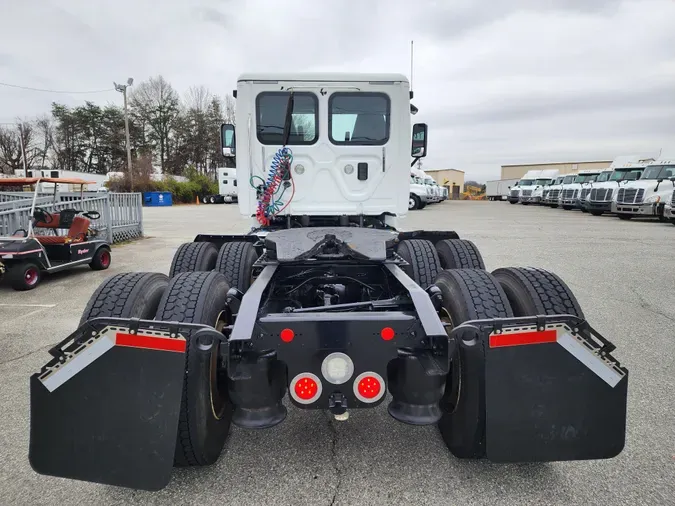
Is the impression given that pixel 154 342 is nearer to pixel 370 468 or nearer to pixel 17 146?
pixel 370 468

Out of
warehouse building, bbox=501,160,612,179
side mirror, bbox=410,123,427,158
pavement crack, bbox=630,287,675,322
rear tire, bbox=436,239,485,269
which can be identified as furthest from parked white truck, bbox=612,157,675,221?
warehouse building, bbox=501,160,612,179

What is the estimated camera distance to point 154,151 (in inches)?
1933

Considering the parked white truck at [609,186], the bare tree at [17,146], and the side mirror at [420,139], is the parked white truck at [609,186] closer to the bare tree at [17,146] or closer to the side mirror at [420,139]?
the side mirror at [420,139]

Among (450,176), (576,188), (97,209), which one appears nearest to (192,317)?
(97,209)

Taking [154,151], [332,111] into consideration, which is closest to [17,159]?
[154,151]

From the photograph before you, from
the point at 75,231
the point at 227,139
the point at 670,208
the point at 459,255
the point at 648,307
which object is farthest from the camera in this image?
the point at 670,208

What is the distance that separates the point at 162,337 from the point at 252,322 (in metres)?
0.39

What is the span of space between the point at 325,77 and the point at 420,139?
1.28m

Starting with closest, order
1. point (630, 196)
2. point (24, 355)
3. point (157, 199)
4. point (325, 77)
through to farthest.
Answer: point (24, 355), point (325, 77), point (630, 196), point (157, 199)

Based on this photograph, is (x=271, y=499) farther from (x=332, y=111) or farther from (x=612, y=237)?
(x=612, y=237)

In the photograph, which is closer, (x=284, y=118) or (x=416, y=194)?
(x=284, y=118)

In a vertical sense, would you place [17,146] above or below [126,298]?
above

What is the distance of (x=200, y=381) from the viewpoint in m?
2.02

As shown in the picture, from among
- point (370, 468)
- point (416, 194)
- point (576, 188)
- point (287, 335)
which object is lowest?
point (370, 468)
